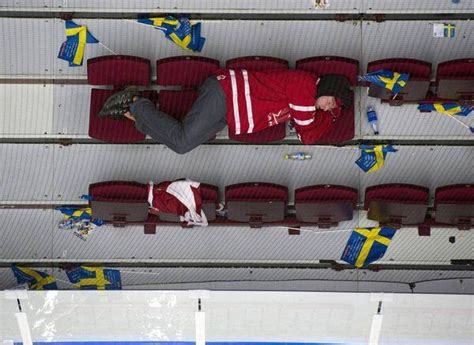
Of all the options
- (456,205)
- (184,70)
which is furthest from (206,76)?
(456,205)

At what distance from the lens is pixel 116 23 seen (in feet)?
19.9

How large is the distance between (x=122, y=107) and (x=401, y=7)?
2.35 meters

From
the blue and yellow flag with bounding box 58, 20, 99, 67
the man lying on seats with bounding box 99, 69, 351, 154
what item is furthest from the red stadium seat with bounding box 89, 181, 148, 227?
the blue and yellow flag with bounding box 58, 20, 99, 67

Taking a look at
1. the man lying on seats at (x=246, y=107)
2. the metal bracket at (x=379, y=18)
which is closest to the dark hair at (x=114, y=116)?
the man lying on seats at (x=246, y=107)

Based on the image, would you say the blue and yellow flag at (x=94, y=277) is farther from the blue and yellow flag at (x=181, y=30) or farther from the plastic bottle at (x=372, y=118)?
the plastic bottle at (x=372, y=118)

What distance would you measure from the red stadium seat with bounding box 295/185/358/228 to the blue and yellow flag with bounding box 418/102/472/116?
883 mm

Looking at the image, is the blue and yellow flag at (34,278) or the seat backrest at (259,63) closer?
the seat backrest at (259,63)

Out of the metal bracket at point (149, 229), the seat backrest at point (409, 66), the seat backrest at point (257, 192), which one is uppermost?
the seat backrest at point (409, 66)

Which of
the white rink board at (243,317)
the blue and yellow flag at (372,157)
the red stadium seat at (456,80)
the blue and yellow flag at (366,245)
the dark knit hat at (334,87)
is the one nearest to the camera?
the dark knit hat at (334,87)

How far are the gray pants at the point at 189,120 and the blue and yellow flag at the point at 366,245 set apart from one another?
1.49m

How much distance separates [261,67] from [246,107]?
471mm

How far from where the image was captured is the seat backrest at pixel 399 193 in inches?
233

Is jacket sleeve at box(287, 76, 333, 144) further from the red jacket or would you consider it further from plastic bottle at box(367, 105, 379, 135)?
plastic bottle at box(367, 105, 379, 135)

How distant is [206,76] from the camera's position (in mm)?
5914
